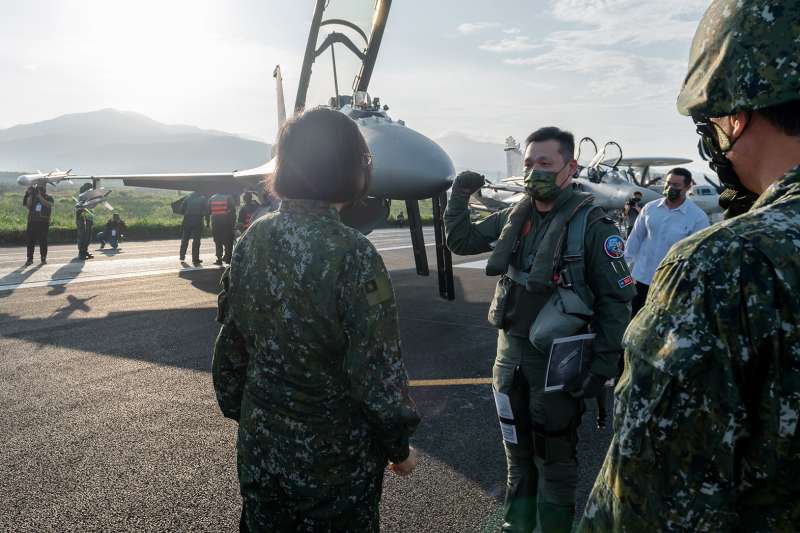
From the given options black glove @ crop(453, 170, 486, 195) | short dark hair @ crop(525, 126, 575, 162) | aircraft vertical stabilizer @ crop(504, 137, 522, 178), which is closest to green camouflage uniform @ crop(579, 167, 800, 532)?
short dark hair @ crop(525, 126, 575, 162)

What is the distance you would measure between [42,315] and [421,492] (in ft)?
21.3

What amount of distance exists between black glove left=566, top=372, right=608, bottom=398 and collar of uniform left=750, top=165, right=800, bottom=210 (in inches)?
67.8

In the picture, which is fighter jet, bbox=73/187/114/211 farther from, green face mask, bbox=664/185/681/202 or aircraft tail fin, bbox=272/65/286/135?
green face mask, bbox=664/185/681/202

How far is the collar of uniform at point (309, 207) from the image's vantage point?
1.66 metres

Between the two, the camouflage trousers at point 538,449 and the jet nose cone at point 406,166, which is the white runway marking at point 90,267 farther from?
the camouflage trousers at point 538,449

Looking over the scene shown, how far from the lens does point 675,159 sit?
989 inches

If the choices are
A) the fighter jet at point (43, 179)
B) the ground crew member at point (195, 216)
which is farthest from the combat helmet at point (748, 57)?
the fighter jet at point (43, 179)

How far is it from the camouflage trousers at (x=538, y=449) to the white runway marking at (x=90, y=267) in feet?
30.8

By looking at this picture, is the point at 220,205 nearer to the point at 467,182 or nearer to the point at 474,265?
the point at 474,265

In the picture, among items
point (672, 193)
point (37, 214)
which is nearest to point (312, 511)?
point (672, 193)

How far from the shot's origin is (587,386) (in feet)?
7.97

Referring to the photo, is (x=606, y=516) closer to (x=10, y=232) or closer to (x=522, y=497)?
(x=522, y=497)

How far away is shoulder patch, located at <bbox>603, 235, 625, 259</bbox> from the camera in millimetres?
2504

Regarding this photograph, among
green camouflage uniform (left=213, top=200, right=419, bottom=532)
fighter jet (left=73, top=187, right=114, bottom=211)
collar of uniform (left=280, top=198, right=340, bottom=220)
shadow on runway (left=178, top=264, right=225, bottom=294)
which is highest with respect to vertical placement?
fighter jet (left=73, top=187, right=114, bottom=211)
